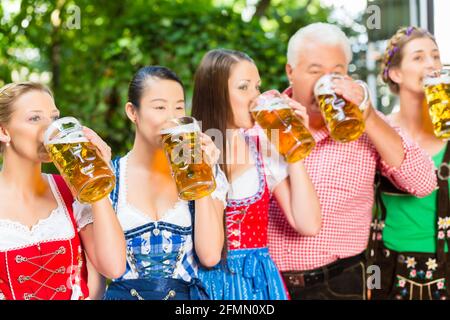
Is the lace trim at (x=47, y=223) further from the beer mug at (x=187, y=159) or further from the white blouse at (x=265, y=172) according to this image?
the white blouse at (x=265, y=172)

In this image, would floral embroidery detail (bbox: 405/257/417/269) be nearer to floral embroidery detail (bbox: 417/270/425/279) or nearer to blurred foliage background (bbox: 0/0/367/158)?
floral embroidery detail (bbox: 417/270/425/279)

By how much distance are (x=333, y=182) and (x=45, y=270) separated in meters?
0.77

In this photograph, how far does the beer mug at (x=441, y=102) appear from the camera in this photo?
165cm

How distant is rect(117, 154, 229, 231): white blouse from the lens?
4.80ft

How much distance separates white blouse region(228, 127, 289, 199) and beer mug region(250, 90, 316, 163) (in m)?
0.07

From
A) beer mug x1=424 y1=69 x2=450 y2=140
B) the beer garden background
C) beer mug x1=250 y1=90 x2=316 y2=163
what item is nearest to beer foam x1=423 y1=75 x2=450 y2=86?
beer mug x1=424 y1=69 x2=450 y2=140

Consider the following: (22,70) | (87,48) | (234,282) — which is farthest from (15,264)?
(87,48)

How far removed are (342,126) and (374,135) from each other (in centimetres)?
15

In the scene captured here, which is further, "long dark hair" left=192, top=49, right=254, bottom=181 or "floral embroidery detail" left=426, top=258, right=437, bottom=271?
"floral embroidery detail" left=426, top=258, right=437, bottom=271

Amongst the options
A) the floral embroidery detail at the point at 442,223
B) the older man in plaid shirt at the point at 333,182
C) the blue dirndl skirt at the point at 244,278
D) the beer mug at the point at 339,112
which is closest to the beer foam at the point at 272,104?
the beer mug at the point at 339,112

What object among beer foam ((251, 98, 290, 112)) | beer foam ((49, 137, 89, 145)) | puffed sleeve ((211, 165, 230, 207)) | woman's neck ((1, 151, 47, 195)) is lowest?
puffed sleeve ((211, 165, 230, 207))

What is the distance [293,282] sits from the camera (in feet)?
5.80

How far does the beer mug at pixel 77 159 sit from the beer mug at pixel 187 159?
130mm

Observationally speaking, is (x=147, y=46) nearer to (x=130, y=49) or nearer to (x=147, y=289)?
(x=130, y=49)
